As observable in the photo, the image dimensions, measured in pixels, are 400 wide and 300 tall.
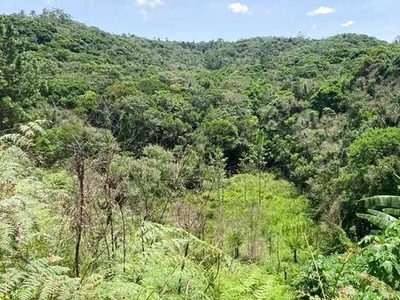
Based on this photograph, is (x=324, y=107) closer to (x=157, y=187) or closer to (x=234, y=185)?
(x=234, y=185)

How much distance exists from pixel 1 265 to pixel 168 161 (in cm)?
1887

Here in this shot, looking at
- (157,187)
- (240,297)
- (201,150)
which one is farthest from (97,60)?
(240,297)

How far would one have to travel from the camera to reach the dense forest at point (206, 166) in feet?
9.62

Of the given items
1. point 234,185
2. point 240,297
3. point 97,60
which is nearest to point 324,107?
point 234,185

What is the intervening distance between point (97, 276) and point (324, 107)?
96.2 ft

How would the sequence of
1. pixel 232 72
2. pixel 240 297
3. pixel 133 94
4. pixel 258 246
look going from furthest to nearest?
pixel 232 72, pixel 133 94, pixel 258 246, pixel 240 297

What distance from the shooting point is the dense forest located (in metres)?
2.93

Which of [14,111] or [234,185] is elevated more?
[14,111]

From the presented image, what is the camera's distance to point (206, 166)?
22.8 m

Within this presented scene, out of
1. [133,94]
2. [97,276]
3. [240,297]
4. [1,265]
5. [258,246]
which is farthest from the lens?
[133,94]

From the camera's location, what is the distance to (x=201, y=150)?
83.3ft

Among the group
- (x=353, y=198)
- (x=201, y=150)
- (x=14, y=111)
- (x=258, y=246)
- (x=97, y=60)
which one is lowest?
(x=258, y=246)

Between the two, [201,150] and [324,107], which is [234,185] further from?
[324,107]

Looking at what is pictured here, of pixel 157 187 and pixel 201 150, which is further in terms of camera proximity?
pixel 201 150
